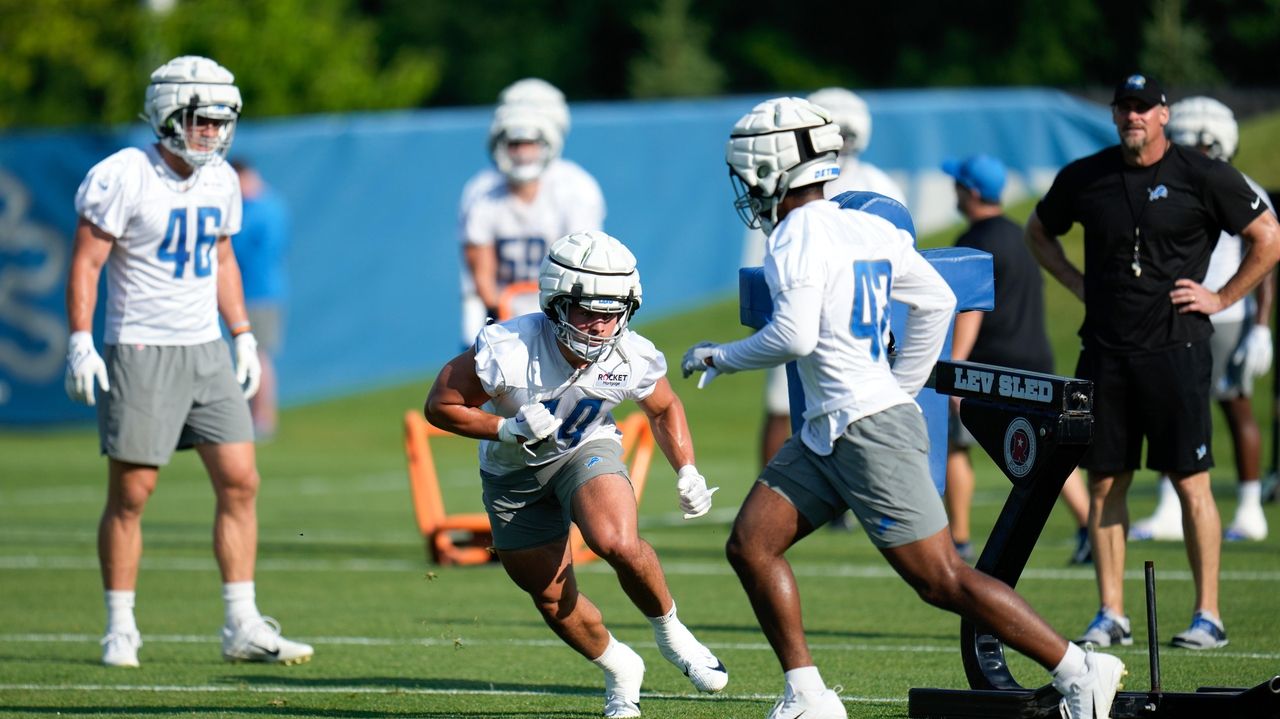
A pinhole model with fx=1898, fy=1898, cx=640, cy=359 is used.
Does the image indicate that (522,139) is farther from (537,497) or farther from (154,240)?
(537,497)

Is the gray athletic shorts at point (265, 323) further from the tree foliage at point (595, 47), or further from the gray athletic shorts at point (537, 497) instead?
the gray athletic shorts at point (537, 497)

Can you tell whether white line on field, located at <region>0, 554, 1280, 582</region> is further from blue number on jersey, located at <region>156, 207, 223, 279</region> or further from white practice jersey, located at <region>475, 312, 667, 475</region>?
white practice jersey, located at <region>475, 312, 667, 475</region>

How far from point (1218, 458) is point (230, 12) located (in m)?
17.3

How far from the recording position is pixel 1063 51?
120 feet

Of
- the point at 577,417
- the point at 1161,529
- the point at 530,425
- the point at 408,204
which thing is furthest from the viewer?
the point at 408,204

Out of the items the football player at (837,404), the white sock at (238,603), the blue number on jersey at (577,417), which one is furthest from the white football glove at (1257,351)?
the white sock at (238,603)

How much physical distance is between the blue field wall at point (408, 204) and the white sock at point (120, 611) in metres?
11.3

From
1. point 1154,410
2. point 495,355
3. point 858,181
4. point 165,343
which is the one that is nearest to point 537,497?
point 495,355

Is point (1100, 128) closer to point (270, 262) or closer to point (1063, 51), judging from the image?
point (270, 262)

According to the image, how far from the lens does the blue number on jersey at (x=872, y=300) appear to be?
552cm

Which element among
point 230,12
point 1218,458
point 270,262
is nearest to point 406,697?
point 1218,458

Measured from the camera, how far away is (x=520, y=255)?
34.3 feet

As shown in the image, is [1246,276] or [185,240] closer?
[1246,276]

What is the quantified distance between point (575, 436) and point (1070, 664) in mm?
1754
